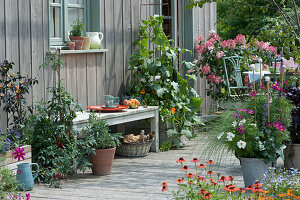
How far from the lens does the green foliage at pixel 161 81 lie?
→ 276 inches

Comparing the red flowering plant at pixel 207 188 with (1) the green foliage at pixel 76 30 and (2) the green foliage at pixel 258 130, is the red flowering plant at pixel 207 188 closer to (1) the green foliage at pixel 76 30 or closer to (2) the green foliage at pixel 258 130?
(2) the green foliage at pixel 258 130

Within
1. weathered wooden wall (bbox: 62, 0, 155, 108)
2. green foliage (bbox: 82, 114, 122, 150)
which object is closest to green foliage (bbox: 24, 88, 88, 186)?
green foliage (bbox: 82, 114, 122, 150)

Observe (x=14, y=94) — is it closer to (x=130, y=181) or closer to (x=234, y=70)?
(x=130, y=181)

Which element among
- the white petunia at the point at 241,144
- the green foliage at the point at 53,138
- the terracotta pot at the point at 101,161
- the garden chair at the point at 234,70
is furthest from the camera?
the garden chair at the point at 234,70

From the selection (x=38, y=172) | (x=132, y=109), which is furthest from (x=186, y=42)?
(x=38, y=172)

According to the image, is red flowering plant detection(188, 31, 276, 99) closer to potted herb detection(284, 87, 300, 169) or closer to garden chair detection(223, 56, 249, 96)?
garden chair detection(223, 56, 249, 96)

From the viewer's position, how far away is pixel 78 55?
6203 mm

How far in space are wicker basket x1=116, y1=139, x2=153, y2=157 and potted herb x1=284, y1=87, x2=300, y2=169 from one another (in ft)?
5.88

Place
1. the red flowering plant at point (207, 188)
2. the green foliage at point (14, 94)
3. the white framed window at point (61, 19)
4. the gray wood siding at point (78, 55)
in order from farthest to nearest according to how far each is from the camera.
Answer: the white framed window at point (61, 19) < the gray wood siding at point (78, 55) < the green foliage at point (14, 94) < the red flowering plant at point (207, 188)

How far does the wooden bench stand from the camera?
560cm

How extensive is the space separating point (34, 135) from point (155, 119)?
6.43 ft

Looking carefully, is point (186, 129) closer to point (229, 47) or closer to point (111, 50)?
point (111, 50)

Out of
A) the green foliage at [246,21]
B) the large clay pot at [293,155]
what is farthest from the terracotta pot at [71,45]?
the green foliage at [246,21]

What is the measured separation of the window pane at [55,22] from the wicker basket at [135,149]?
1.52 m
